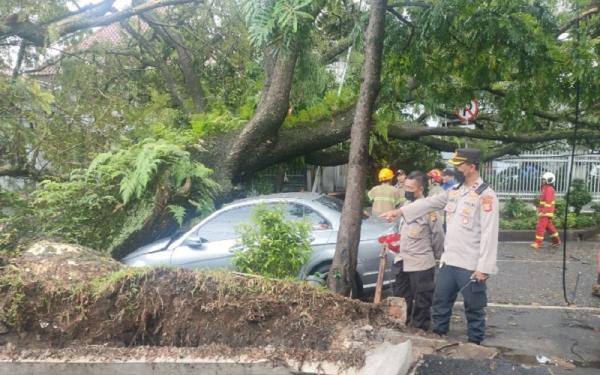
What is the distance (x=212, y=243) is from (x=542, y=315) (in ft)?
13.5

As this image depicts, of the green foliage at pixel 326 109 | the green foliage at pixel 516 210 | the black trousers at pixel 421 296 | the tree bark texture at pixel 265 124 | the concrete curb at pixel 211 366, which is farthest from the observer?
the green foliage at pixel 516 210

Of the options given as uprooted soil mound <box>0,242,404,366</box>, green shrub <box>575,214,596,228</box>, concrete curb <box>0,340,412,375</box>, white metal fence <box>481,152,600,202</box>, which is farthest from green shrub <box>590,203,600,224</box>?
concrete curb <box>0,340,412,375</box>

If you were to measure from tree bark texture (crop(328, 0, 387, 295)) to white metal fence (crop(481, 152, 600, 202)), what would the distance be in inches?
514

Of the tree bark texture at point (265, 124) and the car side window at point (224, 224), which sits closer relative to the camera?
the car side window at point (224, 224)

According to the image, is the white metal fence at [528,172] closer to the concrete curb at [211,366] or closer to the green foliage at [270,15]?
the green foliage at [270,15]

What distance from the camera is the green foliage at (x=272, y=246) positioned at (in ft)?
15.4

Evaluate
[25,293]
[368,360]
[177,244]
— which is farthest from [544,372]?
[177,244]

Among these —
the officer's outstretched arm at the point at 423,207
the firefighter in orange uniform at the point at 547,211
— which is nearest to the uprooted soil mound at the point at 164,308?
the officer's outstretched arm at the point at 423,207

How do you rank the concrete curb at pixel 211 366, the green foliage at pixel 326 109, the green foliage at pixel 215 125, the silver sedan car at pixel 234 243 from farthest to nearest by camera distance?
the green foliage at pixel 326 109
the green foliage at pixel 215 125
the silver sedan car at pixel 234 243
the concrete curb at pixel 211 366

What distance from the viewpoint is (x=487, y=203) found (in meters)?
4.09

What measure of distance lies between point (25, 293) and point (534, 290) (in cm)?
670

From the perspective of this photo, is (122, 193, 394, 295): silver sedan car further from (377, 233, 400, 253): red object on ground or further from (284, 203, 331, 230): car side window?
(377, 233, 400, 253): red object on ground

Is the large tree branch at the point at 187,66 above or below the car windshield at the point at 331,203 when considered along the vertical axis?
above

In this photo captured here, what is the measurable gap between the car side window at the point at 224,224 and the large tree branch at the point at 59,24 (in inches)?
121
